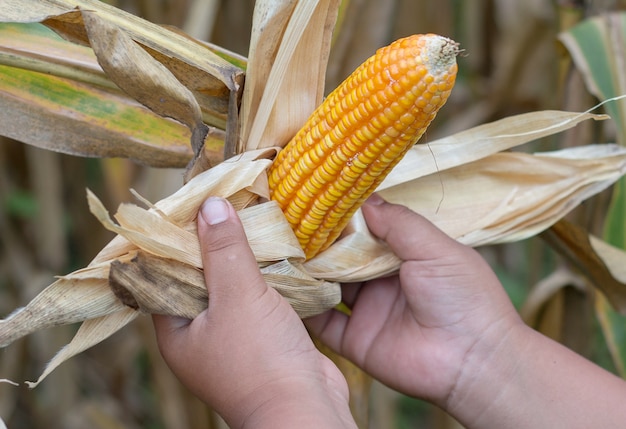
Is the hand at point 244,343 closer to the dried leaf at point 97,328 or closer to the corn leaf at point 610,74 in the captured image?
the dried leaf at point 97,328

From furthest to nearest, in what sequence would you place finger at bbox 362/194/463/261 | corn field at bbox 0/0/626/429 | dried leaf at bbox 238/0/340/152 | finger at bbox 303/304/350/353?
corn field at bbox 0/0/626/429 → finger at bbox 303/304/350/353 → finger at bbox 362/194/463/261 → dried leaf at bbox 238/0/340/152

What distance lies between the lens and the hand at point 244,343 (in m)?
0.69

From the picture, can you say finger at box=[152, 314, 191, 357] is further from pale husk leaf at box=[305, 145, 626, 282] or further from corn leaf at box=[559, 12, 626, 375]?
corn leaf at box=[559, 12, 626, 375]

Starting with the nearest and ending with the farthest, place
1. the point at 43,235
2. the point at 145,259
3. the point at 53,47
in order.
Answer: the point at 145,259
the point at 53,47
the point at 43,235

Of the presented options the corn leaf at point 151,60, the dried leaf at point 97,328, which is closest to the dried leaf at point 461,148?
the corn leaf at point 151,60

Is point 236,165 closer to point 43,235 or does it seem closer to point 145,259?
point 145,259

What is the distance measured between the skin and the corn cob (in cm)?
9

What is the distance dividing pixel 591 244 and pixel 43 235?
1.11m

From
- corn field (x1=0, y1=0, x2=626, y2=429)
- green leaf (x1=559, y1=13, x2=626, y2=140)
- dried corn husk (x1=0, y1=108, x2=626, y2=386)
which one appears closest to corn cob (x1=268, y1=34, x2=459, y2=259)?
dried corn husk (x1=0, y1=108, x2=626, y2=386)

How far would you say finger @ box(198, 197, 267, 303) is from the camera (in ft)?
2.32

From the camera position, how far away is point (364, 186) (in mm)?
750

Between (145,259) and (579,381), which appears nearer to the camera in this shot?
(145,259)

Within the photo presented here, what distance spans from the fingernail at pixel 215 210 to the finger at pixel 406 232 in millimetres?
231

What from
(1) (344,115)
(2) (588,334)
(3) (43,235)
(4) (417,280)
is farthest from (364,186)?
(3) (43,235)
